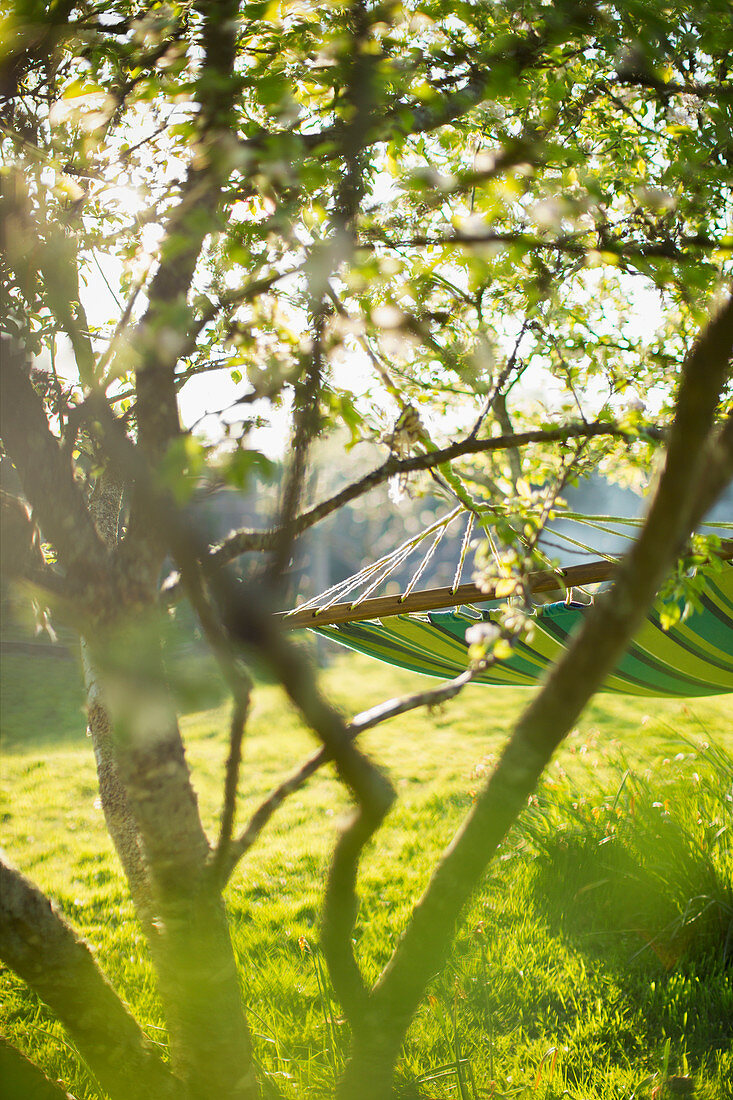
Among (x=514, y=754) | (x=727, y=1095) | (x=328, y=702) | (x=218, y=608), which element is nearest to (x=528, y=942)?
(x=727, y=1095)

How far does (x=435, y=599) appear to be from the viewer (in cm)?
221

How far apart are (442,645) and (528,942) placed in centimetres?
110

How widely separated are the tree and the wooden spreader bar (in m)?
0.56

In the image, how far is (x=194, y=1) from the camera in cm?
121

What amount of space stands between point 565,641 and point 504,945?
110 centimetres

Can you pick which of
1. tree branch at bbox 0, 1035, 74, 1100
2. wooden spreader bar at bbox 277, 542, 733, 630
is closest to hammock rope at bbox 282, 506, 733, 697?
wooden spreader bar at bbox 277, 542, 733, 630

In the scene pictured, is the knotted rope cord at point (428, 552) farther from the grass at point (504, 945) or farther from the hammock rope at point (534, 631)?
the grass at point (504, 945)

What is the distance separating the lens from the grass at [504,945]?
6.06 ft

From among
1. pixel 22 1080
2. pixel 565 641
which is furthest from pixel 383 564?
pixel 22 1080

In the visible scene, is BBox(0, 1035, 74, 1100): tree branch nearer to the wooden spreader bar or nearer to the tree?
the tree

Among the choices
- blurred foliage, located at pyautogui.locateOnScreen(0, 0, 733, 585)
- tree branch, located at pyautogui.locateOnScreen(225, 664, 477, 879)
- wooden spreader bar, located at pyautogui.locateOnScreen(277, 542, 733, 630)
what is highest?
blurred foliage, located at pyautogui.locateOnScreen(0, 0, 733, 585)

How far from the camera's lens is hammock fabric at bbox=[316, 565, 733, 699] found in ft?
7.79

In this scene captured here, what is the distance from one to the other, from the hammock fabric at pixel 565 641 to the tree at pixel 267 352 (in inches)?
40.3

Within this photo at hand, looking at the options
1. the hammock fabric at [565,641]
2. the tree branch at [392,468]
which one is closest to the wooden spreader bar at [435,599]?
the hammock fabric at [565,641]
